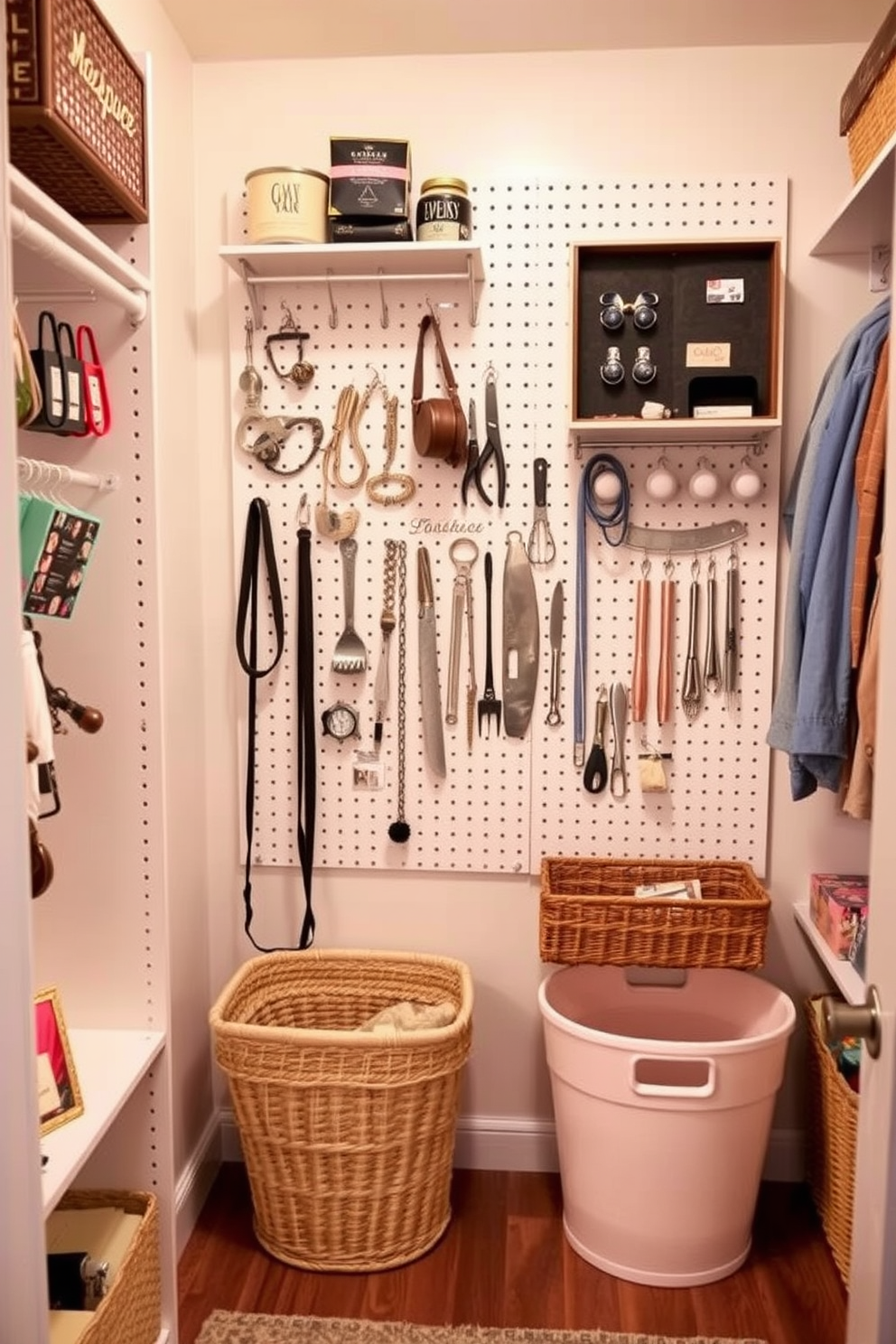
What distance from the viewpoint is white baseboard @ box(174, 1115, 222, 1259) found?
227 cm

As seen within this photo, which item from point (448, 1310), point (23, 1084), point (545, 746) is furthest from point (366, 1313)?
point (23, 1084)

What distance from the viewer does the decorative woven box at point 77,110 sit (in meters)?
1.22

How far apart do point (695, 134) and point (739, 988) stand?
187 centimetres

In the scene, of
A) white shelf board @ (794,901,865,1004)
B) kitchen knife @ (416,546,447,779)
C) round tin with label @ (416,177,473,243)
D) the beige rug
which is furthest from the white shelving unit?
white shelf board @ (794,901,865,1004)

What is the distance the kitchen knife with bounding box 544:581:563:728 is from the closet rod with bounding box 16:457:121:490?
1125mm

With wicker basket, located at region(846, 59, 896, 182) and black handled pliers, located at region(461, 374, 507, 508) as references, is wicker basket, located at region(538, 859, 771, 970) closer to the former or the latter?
black handled pliers, located at region(461, 374, 507, 508)

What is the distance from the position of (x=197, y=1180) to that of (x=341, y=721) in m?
1.07

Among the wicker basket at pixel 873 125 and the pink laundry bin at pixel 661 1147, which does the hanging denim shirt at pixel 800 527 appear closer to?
the wicker basket at pixel 873 125

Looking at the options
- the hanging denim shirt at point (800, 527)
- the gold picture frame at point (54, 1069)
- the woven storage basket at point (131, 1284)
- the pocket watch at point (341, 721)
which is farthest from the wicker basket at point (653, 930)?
the gold picture frame at point (54, 1069)

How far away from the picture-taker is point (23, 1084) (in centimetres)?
101

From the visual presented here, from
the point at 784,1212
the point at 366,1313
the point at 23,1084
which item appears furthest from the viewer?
the point at 784,1212

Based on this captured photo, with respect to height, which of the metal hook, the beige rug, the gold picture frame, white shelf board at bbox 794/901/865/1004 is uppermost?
the metal hook

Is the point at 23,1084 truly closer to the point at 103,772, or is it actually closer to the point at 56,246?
the point at 103,772

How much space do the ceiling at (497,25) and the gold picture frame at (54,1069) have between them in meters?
1.90
